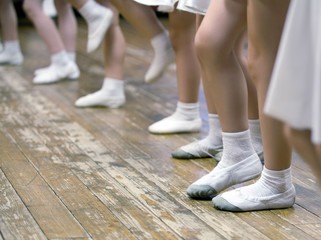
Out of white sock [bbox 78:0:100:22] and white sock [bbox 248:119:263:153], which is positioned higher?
white sock [bbox 78:0:100:22]

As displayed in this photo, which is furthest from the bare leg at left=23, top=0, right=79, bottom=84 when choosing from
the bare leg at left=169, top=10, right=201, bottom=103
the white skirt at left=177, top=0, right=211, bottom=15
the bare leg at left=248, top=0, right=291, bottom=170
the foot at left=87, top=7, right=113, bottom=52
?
the bare leg at left=248, top=0, right=291, bottom=170

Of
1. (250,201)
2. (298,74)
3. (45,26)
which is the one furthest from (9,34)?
(298,74)

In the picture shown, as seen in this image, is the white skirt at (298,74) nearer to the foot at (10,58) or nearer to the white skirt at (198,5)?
the white skirt at (198,5)

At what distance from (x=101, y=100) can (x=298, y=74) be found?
2.69m

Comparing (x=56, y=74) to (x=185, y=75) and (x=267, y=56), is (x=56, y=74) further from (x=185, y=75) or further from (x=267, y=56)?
(x=267, y=56)

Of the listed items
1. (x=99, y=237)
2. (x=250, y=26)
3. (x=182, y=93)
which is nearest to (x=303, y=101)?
(x=250, y=26)

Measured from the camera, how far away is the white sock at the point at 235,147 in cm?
295

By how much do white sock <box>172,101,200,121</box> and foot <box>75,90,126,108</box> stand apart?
661 mm

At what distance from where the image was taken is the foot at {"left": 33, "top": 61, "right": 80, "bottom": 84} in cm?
529

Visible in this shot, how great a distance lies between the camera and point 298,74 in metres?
1.97

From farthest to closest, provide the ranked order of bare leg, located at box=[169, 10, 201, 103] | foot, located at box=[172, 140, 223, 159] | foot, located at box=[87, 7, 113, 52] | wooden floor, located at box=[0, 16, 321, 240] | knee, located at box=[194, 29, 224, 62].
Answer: foot, located at box=[87, 7, 113, 52]
bare leg, located at box=[169, 10, 201, 103]
foot, located at box=[172, 140, 223, 159]
knee, located at box=[194, 29, 224, 62]
wooden floor, located at box=[0, 16, 321, 240]

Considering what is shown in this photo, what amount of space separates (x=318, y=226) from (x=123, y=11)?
1764 mm

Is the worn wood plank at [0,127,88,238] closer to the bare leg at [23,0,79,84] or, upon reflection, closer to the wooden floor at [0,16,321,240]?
the wooden floor at [0,16,321,240]

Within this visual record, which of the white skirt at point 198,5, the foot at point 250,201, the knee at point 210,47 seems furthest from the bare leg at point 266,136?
the white skirt at point 198,5
